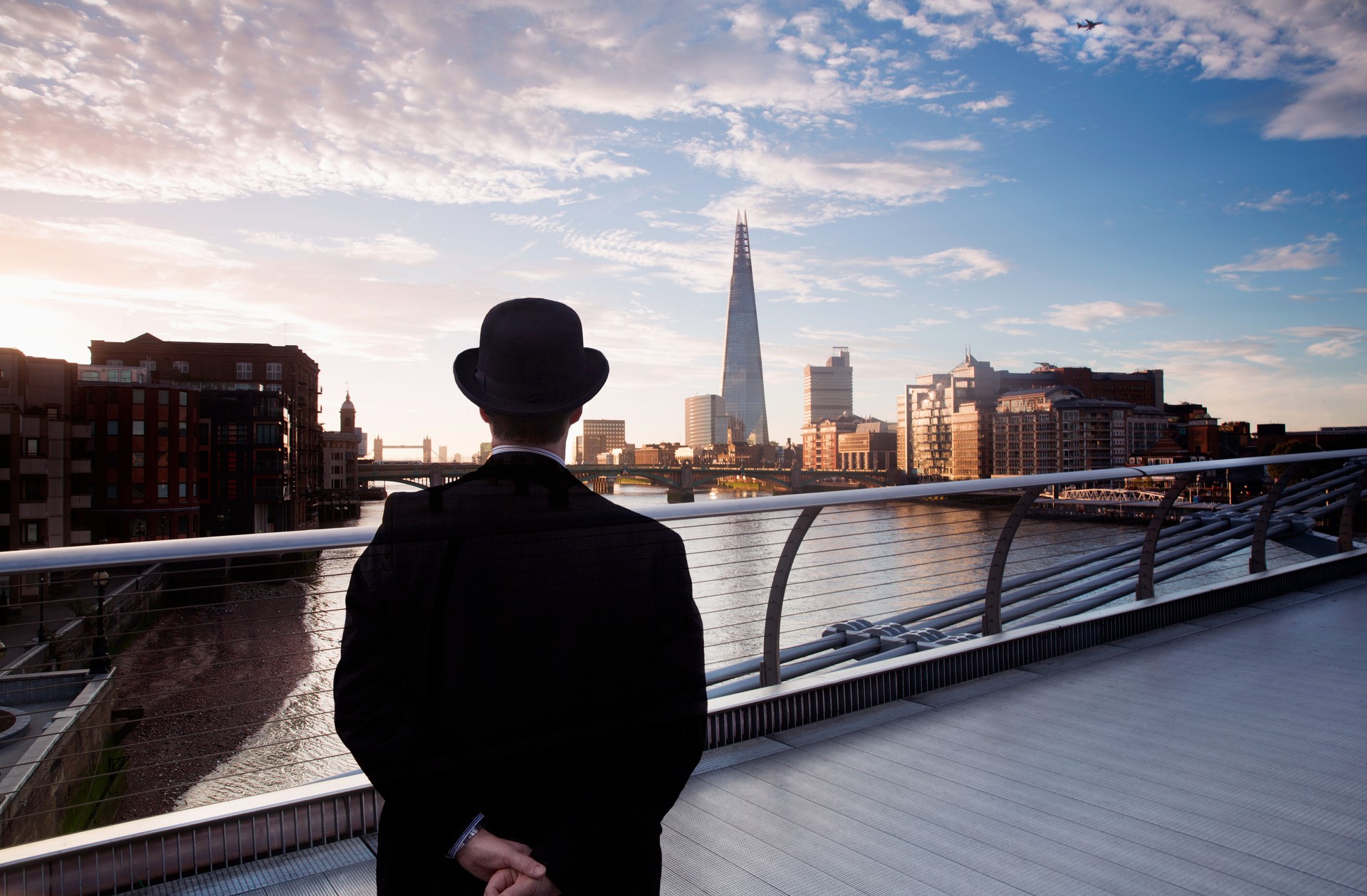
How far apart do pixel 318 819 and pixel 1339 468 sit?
5971 mm

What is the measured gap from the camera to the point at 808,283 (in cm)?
9794

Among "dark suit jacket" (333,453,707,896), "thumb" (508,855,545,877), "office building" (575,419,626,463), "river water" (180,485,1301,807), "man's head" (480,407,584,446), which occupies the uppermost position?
"office building" (575,419,626,463)

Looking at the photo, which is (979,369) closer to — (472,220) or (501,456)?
(472,220)

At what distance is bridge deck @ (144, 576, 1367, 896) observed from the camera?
1.70 metres

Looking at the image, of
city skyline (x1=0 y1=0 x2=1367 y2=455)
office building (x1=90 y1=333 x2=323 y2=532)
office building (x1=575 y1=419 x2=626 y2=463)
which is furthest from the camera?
office building (x1=90 y1=333 x2=323 y2=532)

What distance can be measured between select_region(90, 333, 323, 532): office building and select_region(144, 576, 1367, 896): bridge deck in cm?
6132

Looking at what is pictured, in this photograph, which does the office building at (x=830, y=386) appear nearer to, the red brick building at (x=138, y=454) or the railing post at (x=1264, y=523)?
the red brick building at (x=138, y=454)

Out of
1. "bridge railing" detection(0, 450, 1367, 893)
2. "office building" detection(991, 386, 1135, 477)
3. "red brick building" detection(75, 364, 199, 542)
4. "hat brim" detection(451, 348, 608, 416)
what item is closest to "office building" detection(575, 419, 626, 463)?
"office building" detection(991, 386, 1135, 477)

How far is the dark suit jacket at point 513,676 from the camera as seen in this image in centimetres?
82

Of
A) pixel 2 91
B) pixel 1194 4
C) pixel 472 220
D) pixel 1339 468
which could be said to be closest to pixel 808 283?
pixel 472 220

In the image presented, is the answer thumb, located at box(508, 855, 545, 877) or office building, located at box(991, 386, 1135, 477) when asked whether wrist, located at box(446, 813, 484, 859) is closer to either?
thumb, located at box(508, 855, 545, 877)

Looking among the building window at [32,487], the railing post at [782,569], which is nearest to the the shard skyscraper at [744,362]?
the building window at [32,487]

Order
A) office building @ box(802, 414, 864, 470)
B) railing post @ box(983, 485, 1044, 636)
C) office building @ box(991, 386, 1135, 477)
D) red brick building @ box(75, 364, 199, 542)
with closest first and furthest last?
1. railing post @ box(983, 485, 1044, 636)
2. office building @ box(991, 386, 1135, 477)
3. red brick building @ box(75, 364, 199, 542)
4. office building @ box(802, 414, 864, 470)

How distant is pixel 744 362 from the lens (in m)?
142
